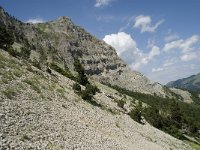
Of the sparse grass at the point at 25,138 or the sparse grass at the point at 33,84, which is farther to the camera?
the sparse grass at the point at 33,84

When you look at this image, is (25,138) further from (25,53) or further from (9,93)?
(25,53)

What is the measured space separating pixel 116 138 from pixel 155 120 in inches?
1517

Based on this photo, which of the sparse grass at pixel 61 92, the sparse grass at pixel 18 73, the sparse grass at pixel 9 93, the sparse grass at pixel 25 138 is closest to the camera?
the sparse grass at pixel 25 138

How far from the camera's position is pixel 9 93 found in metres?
37.0

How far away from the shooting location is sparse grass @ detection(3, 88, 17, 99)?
3625 cm

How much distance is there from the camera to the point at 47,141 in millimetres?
30281

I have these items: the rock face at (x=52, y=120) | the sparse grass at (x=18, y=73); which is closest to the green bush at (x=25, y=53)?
the rock face at (x=52, y=120)

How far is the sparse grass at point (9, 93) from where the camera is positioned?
3625 cm

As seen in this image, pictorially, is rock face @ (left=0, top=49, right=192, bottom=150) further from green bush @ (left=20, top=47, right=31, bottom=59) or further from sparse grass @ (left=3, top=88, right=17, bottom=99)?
green bush @ (left=20, top=47, right=31, bottom=59)

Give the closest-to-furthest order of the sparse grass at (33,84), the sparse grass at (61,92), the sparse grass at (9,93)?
1. the sparse grass at (9,93)
2. the sparse grass at (33,84)
3. the sparse grass at (61,92)

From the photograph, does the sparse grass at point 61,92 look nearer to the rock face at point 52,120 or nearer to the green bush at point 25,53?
the rock face at point 52,120

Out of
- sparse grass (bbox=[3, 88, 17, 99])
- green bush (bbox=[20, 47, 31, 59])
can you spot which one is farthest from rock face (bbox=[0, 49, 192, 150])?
green bush (bbox=[20, 47, 31, 59])

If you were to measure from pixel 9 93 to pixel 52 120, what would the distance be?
585 centimetres

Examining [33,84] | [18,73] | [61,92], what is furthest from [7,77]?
[61,92]
